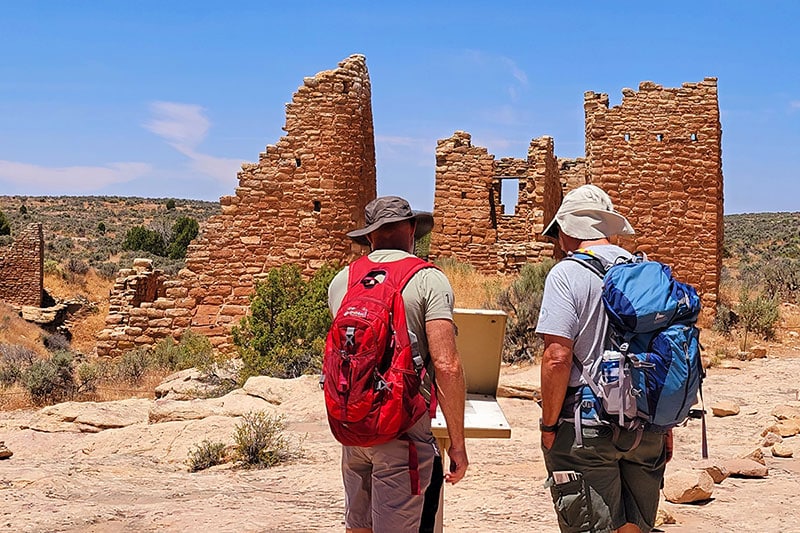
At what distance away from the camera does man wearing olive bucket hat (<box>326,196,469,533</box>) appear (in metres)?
3.36

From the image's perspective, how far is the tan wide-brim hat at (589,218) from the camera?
377cm

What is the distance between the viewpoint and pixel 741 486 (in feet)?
19.5

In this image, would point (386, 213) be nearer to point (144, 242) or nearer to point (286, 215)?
point (286, 215)

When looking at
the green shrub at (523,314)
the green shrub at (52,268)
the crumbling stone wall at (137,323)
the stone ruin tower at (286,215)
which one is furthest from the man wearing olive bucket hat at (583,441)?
the green shrub at (52,268)

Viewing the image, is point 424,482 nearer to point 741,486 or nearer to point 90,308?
point 741,486

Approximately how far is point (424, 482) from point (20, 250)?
26006 millimetres

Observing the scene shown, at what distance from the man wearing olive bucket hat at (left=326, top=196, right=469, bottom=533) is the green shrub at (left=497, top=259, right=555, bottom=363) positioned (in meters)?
7.65

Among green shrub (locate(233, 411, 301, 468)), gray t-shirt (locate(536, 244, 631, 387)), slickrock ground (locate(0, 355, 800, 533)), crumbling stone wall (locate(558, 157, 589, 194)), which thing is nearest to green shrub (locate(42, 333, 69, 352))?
slickrock ground (locate(0, 355, 800, 533))

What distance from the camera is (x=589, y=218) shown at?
3.80 m

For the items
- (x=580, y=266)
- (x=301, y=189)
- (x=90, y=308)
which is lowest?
(x=90, y=308)

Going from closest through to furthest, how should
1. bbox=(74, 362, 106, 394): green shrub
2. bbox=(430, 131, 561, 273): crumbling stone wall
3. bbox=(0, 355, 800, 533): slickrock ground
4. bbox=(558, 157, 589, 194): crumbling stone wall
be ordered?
bbox=(0, 355, 800, 533): slickrock ground → bbox=(74, 362, 106, 394): green shrub → bbox=(430, 131, 561, 273): crumbling stone wall → bbox=(558, 157, 589, 194): crumbling stone wall

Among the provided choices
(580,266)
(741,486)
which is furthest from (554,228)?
(741,486)

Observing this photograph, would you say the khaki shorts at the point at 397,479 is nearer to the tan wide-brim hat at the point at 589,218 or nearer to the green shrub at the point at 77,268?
the tan wide-brim hat at the point at 589,218

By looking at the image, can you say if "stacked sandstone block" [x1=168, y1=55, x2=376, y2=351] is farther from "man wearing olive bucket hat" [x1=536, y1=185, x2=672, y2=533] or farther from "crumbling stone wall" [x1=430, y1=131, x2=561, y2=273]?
"man wearing olive bucket hat" [x1=536, y1=185, x2=672, y2=533]
